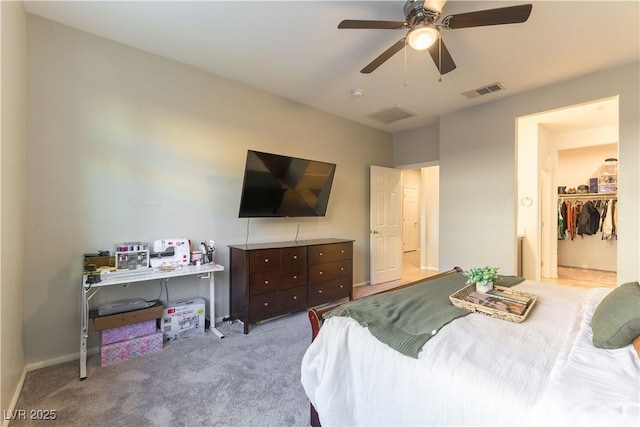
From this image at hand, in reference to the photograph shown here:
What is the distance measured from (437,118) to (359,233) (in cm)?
222

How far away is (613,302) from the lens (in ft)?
4.35

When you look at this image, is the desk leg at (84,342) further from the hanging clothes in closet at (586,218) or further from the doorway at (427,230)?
the hanging clothes in closet at (586,218)

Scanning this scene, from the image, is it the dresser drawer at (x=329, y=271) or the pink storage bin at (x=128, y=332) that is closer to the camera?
the pink storage bin at (x=128, y=332)

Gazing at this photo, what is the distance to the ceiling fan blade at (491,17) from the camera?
1630 mm

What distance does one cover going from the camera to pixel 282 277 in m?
3.16

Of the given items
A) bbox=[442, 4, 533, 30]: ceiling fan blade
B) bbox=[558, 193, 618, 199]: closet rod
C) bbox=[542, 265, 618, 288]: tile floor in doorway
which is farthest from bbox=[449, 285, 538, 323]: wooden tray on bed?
bbox=[558, 193, 618, 199]: closet rod

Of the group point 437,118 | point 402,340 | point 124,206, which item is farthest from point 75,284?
point 437,118

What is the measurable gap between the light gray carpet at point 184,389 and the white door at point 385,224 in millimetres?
2516

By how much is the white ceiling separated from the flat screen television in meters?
0.96

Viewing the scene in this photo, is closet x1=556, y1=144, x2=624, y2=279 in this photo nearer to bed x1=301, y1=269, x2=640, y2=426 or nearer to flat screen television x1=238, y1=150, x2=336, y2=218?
flat screen television x1=238, y1=150, x2=336, y2=218

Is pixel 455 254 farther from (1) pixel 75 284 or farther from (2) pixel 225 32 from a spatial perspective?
(1) pixel 75 284

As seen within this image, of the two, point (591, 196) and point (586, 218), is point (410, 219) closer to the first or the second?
point (586, 218)

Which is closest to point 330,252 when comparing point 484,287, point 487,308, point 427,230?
point 484,287

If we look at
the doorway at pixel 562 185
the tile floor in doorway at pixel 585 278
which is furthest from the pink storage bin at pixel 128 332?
the tile floor in doorway at pixel 585 278
